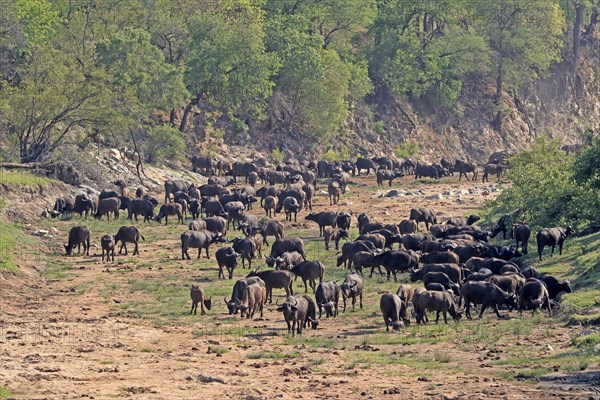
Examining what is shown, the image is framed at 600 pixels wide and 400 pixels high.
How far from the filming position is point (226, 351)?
24.9m

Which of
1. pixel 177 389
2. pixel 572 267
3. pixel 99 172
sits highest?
pixel 99 172

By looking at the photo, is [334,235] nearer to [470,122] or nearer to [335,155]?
[335,155]

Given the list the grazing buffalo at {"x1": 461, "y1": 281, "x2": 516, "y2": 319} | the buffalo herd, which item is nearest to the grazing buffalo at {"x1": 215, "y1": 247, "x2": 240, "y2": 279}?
the buffalo herd

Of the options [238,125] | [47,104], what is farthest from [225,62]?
[47,104]

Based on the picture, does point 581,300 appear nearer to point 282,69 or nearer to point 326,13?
point 282,69

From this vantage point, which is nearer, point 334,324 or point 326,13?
point 334,324

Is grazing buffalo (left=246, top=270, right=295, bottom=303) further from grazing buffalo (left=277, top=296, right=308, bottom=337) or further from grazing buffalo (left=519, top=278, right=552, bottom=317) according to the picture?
grazing buffalo (left=519, top=278, right=552, bottom=317)

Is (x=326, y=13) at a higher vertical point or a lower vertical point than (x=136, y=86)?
higher

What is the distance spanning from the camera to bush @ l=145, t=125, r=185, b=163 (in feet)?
233

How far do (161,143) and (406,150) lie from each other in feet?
84.2

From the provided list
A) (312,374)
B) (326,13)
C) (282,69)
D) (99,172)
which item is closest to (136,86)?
(99,172)

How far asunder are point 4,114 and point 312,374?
135 feet

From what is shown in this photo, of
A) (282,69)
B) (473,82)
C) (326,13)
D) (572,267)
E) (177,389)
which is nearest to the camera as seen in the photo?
(177,389)

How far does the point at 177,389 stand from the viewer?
20.8 m
